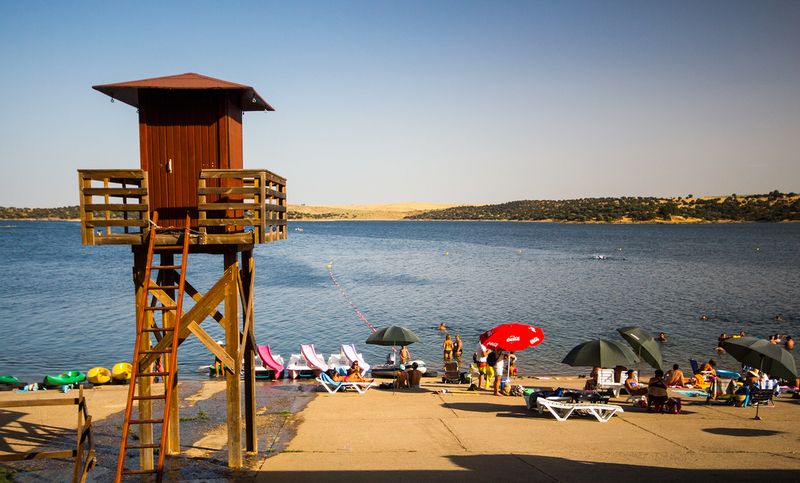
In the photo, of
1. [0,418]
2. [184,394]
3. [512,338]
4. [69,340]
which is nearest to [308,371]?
[184,394]

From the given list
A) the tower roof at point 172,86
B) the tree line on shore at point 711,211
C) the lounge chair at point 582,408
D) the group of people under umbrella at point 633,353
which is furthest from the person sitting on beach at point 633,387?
the tree line on shore at point 711,211

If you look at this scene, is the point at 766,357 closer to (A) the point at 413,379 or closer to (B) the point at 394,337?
(A) the point at 413,379

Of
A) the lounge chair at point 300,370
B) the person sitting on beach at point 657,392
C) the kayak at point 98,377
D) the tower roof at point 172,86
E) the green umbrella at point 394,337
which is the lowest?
the lounge chair at point 300,370

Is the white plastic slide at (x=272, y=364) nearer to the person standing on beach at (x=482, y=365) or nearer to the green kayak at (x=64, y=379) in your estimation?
the green kayak at (x=64, y=379)

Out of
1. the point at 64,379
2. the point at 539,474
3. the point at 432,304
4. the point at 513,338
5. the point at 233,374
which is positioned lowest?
the point at 432,304

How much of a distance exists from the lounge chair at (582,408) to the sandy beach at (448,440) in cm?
18

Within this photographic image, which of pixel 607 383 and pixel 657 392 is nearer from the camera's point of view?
pixel 657 392

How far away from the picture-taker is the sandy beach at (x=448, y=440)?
28.5 feet

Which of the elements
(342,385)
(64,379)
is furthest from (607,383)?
(64,379)

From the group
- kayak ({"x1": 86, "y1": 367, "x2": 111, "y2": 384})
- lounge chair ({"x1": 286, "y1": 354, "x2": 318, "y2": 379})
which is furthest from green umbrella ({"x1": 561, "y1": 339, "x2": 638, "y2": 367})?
kayak ({"x1": 86, "y1": 367, "x2": 111, "y2": 384})

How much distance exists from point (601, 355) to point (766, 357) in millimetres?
3892

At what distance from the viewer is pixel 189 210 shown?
9.30 meters

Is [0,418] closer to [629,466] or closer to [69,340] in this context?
[629,466]

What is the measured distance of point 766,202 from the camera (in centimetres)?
18688
